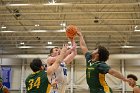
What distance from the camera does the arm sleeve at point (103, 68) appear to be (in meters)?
4.43

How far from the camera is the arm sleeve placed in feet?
14.5

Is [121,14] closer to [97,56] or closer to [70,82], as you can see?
[70,82]

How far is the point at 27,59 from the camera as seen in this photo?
24.5m

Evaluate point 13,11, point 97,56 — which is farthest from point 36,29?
point 97,56

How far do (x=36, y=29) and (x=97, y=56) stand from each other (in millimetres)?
14483

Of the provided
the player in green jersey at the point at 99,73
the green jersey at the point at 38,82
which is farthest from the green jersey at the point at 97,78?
the green jersey at the point at 38,82

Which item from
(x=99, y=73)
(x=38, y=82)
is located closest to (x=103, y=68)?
(x=99, y=73)

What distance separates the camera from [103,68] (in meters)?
4.47

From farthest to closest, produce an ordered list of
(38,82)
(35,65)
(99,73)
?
(99,73) → (35,65) → (38,82)

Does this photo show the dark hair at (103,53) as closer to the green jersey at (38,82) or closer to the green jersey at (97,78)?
the green jersey at (97,78)

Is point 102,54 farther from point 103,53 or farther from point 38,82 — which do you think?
point 38,82

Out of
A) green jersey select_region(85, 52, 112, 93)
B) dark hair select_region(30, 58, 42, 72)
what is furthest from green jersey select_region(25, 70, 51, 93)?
green jersey select_region(85, 52, 112, 93)

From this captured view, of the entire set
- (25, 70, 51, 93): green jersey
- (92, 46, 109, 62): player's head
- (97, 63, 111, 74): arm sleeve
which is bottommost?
(25, 70, 51, 93): green jersey

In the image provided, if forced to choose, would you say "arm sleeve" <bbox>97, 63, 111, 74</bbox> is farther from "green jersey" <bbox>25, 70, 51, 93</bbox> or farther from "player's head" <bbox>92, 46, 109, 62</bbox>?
"green jersey" <bbox>25, 70, 51, 93</bbox>
